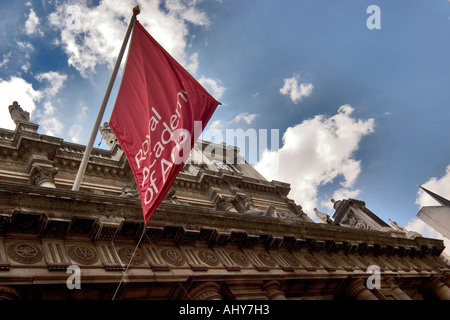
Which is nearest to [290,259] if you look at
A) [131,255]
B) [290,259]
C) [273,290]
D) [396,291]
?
[290,259]

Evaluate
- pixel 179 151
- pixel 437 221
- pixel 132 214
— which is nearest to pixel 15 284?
pixel 132 214

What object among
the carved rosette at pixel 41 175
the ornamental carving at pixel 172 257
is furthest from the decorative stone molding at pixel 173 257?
the carved rosette at pixel 41 175

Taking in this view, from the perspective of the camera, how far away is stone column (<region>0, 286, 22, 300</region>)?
7.09 meters

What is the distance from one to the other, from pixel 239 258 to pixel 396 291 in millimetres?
8421

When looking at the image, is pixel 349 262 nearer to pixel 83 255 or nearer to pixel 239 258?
pixel 239 258

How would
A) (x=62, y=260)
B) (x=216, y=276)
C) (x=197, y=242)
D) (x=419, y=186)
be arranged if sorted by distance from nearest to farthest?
1. (x=62, y=260)
2. (x=216, y=276)
3. (x=197, y=242)
4. (x=419, y=186)

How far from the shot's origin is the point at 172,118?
391 inches

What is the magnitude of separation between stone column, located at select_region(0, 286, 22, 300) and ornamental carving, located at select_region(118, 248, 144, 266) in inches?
99.5

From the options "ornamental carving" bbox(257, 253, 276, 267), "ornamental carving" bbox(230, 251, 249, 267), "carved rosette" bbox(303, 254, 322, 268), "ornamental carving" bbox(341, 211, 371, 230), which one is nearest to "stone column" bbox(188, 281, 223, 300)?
"ornamental carving" bbox(230, 251, 249, 267)
